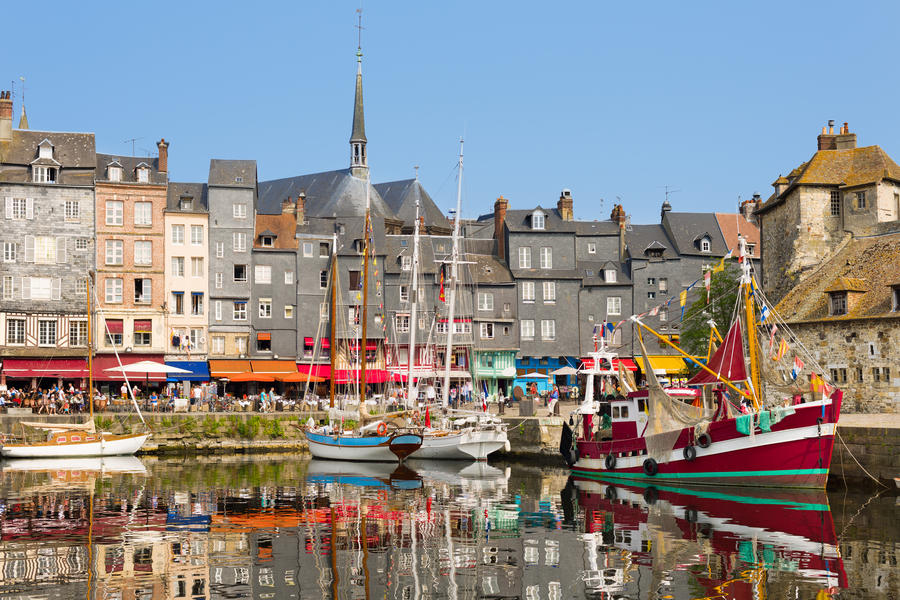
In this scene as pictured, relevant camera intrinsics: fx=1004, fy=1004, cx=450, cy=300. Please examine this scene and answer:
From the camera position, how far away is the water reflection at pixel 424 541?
17844mm

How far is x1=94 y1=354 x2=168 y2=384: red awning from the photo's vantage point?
5672 centimetres

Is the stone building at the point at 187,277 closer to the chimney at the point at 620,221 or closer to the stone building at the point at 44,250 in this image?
the stone building at the point at 44,250

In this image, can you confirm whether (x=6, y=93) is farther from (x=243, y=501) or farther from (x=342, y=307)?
(x=243, y=501)

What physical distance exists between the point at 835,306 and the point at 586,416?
10357 mm

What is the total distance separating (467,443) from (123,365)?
23.8m

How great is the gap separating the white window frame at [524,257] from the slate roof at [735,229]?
14244mm

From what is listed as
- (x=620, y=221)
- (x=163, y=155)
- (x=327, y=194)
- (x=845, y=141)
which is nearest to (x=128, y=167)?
(x=163, y=155)

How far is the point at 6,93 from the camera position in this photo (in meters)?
60.6

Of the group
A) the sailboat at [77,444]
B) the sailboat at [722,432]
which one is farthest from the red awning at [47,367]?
the sailboat at [722,432]

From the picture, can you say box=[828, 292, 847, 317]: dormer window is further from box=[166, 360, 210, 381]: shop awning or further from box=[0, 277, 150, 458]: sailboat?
box=[166, 360, 210, 381]: shop awning

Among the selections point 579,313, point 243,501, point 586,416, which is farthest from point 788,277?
point 243,501

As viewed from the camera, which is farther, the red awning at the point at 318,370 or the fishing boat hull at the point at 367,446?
the red awning at the point at 318,370

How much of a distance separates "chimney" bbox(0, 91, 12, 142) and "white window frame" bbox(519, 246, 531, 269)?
107 ft

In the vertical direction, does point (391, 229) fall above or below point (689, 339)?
above
